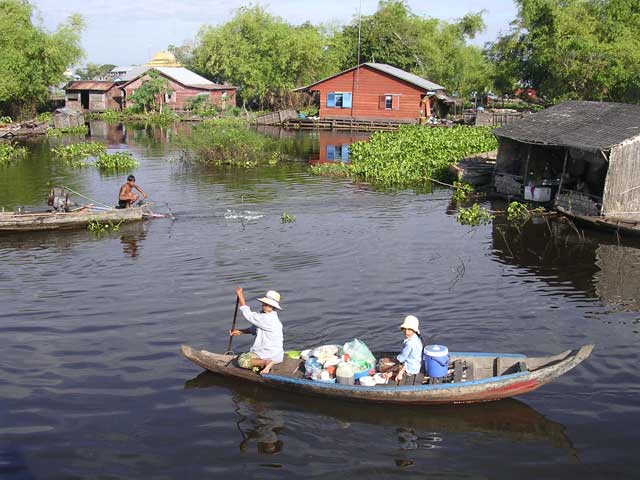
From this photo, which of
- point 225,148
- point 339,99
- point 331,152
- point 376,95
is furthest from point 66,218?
point 339,99

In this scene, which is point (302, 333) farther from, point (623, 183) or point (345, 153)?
point (345, 153)

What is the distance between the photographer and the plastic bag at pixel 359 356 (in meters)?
10.6

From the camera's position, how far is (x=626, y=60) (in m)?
43.3

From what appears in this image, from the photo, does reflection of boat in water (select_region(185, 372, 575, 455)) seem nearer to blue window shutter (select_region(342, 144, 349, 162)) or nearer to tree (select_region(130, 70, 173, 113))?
blue window shutter (select_region(342, 144, 349, 162))

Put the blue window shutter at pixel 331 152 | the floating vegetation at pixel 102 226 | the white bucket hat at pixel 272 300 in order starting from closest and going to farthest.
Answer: the white bucket hat at pixel 272 300
the floating vegetation at pixel 102 226
the blue window shutter at pixel 331 152

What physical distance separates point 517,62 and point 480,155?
23817 mm

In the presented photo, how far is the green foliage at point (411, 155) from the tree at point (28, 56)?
29975 mm

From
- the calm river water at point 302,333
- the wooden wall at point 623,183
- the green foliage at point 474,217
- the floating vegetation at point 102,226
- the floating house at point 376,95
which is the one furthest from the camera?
the floating house at point 376,95

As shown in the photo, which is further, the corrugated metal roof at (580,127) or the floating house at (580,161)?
the corrugated metal roof at (580,127)

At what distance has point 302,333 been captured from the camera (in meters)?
13.2

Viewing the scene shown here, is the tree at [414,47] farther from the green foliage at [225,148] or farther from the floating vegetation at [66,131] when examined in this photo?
the green foliage at [225,148]

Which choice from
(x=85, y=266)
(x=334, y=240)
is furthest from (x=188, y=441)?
(x=334, y=240)

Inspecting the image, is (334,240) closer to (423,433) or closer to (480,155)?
(423,433)

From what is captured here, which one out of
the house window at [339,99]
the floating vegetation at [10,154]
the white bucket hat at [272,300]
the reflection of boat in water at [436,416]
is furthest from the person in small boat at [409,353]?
the house window at [339,99]
